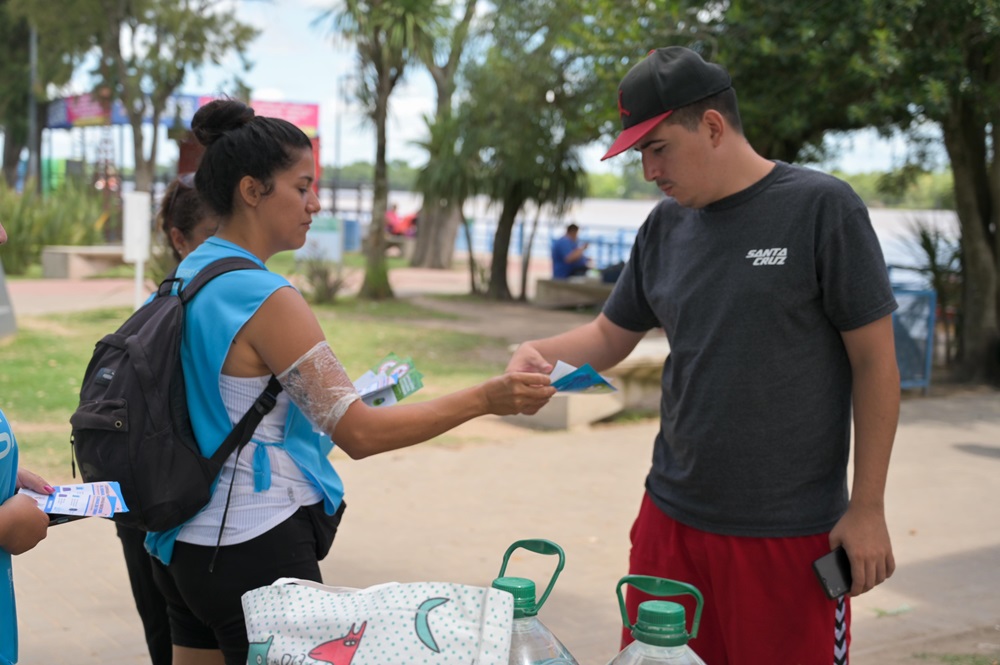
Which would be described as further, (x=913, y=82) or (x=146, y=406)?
(x=913, y=82)

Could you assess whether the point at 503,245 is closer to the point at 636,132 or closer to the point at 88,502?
the point at 636,132

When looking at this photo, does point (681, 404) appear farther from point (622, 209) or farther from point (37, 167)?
point (622, 209)

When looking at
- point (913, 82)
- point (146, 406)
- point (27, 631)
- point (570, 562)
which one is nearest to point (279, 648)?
point (146, 406)

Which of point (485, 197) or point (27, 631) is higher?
point (485, 197)

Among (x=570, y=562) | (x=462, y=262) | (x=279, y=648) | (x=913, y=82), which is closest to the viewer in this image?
(x=279, y=648)

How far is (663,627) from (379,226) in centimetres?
1947

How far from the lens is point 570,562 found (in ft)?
19.8

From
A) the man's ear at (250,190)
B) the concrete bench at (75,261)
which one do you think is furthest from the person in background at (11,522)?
the concrete bench at (75,261)

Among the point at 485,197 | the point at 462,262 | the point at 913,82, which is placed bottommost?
the point at 462,262

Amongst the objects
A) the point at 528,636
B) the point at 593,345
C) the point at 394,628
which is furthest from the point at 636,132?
the point at 394,628

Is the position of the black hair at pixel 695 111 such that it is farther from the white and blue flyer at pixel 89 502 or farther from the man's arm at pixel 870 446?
the white and blue flyer at pixel 89 502

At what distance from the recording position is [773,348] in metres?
2.57

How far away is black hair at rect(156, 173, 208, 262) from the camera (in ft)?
11.6

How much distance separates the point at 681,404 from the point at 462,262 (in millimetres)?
33668
